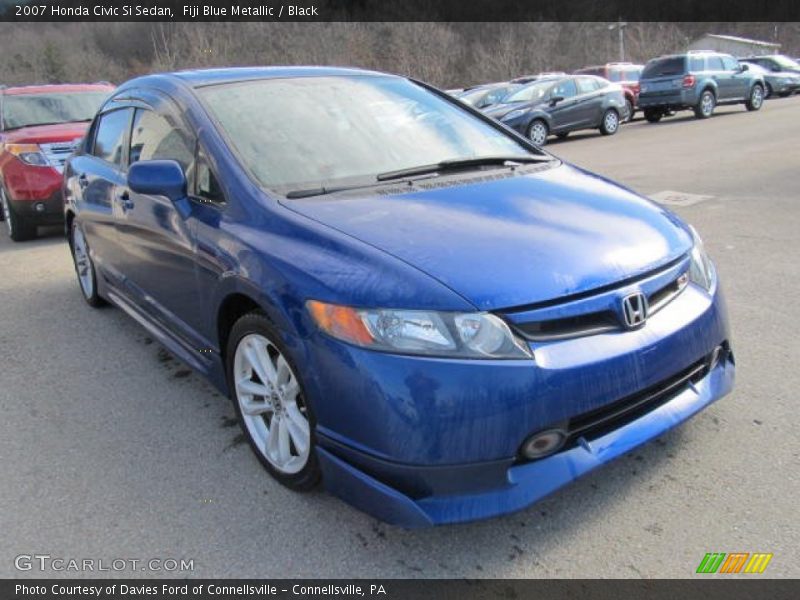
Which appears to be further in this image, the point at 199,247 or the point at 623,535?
the point at 199,247

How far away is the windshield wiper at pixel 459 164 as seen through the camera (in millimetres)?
3164

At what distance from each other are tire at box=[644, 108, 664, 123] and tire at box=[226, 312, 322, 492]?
1931 cm

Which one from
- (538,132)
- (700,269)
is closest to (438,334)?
(700,269)

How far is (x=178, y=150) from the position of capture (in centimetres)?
336

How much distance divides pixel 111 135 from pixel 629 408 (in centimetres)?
370

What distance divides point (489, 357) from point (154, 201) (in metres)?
2.16

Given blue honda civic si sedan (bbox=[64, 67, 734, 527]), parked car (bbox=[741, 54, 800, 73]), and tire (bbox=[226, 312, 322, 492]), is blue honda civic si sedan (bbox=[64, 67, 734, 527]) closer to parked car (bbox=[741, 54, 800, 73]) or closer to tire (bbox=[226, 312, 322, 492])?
tire (bbox=[226, 312, 322, 492])

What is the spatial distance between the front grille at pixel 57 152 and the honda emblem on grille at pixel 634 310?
282 inches

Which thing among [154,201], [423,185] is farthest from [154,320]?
[423,185]

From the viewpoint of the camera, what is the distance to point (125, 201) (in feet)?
12.8

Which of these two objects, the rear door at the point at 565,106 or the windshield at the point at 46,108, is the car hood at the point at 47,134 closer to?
the windshield at the point at 46,108

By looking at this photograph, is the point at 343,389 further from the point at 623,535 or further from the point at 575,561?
the point at 623,535

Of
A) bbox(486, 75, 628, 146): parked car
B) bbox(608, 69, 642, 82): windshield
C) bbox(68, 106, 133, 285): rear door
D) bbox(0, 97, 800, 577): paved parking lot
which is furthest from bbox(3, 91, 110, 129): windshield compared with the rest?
bbox(608, 69, 642, 82): windshield

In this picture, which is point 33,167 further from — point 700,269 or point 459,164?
point 700,269
